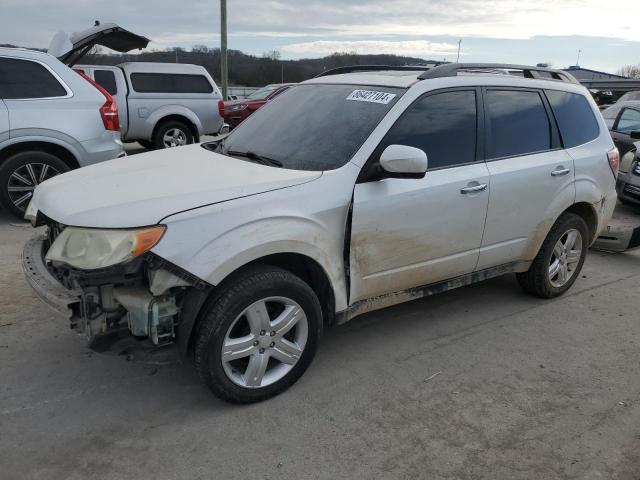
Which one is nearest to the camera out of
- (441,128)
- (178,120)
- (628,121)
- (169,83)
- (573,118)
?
(441,128)

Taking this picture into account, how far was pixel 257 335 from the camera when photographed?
292 cm

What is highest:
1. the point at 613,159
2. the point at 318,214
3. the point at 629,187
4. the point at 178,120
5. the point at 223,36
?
the point at 223,36

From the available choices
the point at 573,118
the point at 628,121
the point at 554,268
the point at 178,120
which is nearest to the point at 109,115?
the point at 573,118

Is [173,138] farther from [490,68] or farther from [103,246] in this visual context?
→ [103,246]

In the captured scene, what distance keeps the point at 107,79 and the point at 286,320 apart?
10029 millimetres

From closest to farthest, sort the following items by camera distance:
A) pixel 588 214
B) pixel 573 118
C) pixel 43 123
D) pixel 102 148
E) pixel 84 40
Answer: pixel 573 118
pixel 588 214
pixel 43 123
pixel 102 148
pixel 84 40

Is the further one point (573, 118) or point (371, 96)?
point (573, 118)

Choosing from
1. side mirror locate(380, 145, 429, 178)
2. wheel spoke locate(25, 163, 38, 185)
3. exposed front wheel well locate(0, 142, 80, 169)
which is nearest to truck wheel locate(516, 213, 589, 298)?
side mirror locate(380, 145, 429, 178)

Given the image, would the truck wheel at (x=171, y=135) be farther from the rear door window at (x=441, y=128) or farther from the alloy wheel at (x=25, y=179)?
the rear door window at (x=441, y=128)

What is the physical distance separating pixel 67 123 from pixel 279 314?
4.39 m

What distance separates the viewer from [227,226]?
2711 mm

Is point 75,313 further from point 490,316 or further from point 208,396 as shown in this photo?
point 490,316

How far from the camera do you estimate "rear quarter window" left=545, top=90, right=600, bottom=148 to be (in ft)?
14.4

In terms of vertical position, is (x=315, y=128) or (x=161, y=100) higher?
(x=315, y=128)
